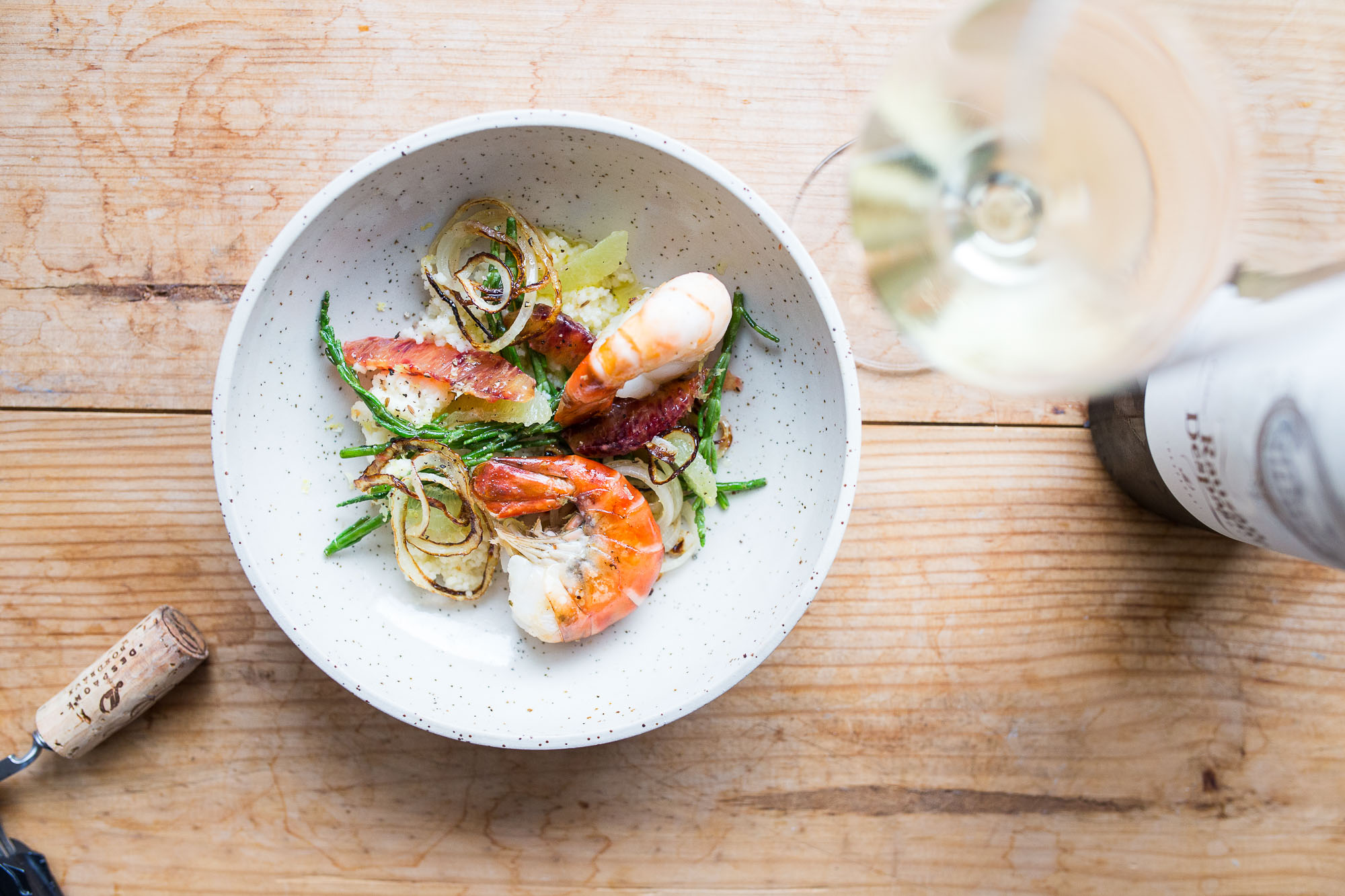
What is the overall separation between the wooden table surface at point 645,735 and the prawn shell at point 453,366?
316 mm

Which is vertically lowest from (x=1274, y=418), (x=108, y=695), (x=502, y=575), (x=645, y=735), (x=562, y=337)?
(x=108, y=695)

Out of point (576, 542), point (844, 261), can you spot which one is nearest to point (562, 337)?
point (576, 542)

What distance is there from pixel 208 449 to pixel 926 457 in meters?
1.26

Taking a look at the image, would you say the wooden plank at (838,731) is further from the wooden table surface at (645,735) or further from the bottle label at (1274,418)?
the bottle label at (1274,418)

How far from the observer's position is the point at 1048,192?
1.10m

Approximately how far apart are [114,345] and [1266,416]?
5.82 feet

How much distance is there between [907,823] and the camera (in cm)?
159

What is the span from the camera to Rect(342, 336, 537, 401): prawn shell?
53.5 inches

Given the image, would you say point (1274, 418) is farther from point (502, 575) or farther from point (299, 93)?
point (299, 93)

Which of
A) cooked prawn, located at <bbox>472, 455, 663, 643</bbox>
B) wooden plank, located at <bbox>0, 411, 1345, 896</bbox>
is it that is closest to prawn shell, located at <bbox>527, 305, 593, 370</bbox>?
cooked prawn, located at <bbox>472, 455, 663, 643</bbox>

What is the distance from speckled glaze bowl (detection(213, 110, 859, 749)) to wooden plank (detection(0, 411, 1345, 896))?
213 mm

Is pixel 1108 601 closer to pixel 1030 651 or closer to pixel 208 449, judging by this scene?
pixel 1030 651

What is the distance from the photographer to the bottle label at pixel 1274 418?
1.04 metres

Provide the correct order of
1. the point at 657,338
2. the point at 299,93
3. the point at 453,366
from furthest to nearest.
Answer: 1. the point at 299,93
2. the point at 453,366
3. the point at 657,338
